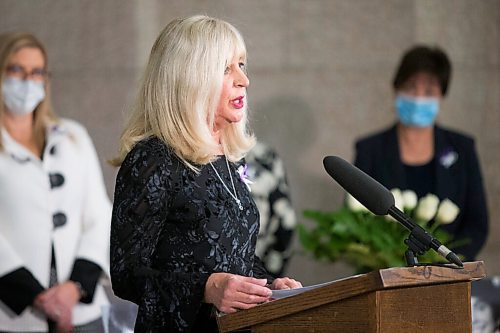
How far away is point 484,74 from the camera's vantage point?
22.1ft

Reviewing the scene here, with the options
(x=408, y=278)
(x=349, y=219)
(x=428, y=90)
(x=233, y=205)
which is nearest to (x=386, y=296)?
(x=408, y=278)

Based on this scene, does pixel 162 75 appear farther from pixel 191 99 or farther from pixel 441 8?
pixel 441 8

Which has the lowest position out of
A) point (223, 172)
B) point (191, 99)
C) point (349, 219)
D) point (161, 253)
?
point (349, 219)

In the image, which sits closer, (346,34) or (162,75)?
(162,75)

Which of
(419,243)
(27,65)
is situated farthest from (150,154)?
(27,65)

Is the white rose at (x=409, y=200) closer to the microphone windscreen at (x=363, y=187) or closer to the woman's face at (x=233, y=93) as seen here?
the woman's face at (x=233, y=93)

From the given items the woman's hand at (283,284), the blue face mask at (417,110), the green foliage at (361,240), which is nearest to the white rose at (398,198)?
the green foliage at (361,240)

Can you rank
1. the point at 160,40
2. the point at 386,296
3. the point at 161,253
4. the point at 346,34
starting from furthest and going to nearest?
the point at 346,34 → the point at 160,40 → the point at 161,253 → the point at 386,296

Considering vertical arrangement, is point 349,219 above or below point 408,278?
below

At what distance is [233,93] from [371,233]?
6.77ft

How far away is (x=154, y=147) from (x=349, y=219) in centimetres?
222

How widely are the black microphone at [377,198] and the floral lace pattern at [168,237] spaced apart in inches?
14.0

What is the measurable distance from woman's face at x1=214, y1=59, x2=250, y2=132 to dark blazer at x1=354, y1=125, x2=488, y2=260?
2.63 metres

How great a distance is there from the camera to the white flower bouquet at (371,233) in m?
4.66
